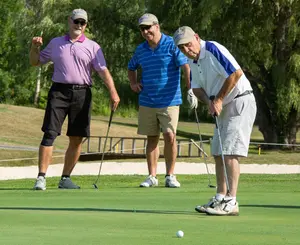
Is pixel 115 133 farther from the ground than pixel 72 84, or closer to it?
closer to it

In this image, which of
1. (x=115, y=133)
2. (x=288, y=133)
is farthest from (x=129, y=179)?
(x=115, y=133)

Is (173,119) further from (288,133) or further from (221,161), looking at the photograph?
(288,133)

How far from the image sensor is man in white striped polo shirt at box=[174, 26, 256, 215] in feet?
28.7

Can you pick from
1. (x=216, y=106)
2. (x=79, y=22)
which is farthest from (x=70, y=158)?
(x=216, y=106)

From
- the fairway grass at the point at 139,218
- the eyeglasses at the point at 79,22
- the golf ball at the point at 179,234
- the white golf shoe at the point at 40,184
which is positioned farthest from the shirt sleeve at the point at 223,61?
the white golf shoe at the point at 40,184

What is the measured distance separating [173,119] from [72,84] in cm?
141

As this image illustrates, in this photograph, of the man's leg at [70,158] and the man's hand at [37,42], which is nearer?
the man's hand at [37,42]

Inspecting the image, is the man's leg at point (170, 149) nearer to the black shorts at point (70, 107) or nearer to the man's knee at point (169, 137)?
the man's knee at point (169, 137)

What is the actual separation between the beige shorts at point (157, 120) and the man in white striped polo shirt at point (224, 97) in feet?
12.3

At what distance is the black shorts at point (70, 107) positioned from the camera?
12250 mm

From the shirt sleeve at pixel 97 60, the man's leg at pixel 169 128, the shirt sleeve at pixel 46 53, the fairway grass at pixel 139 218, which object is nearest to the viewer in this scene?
the fairway grass at pixel 139 218

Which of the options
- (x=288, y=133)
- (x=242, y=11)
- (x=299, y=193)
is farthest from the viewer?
(x=288, y=133)

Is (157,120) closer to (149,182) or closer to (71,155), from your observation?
(149,182)

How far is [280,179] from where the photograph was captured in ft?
52.6
